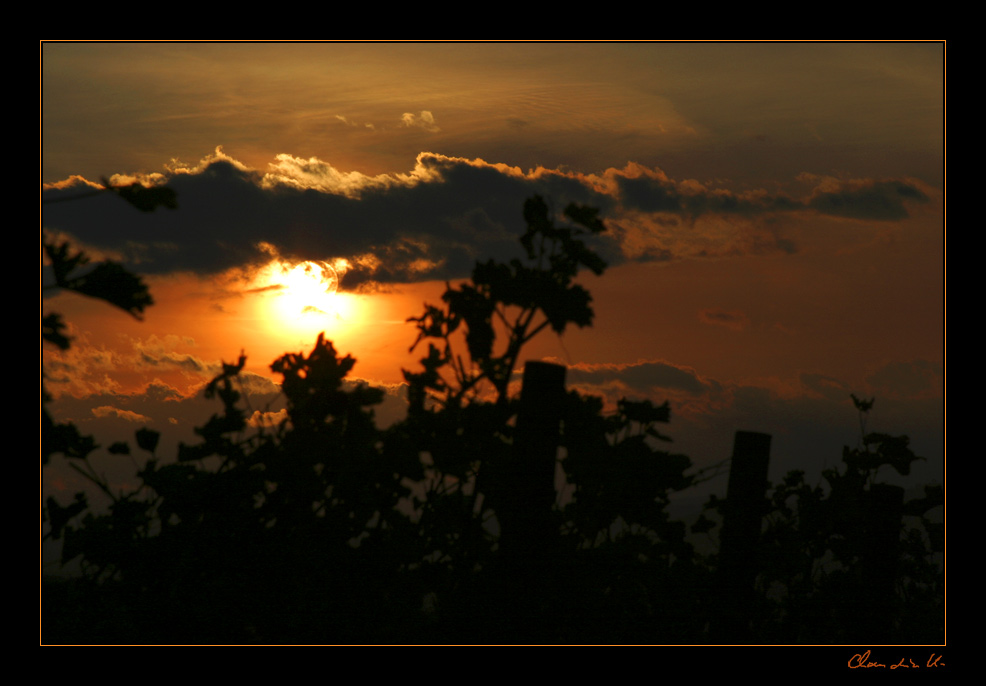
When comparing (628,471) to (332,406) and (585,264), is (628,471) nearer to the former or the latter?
(585,264)

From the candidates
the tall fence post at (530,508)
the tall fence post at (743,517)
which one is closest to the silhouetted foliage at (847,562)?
the tall fence post at (743,517)

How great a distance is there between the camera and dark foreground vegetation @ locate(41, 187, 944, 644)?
148 inches

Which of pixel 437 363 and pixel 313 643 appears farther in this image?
pixel 437 363

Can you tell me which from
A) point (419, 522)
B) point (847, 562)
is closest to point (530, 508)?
point (419, 522)

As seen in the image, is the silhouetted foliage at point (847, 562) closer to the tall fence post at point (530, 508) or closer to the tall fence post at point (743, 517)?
the tall fence post at point (743, 517)

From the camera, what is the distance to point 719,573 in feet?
14.9

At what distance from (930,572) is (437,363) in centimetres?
478

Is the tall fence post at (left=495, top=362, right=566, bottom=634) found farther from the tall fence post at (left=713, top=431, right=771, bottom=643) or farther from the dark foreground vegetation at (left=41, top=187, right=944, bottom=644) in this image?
the tall fence post at (left=713, top=431, right=771, bottom=643)

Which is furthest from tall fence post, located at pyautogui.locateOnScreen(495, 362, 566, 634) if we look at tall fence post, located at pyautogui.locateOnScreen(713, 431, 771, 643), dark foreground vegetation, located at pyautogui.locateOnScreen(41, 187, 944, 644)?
tall fence post, located at pyautogui.locateOnScreen(713, 431, 771, 643)

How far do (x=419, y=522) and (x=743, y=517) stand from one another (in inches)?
81.0

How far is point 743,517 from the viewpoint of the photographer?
462 cm

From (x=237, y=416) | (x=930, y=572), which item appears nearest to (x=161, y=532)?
(x=237, y=416)

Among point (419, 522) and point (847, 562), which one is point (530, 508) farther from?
point (847, 562)

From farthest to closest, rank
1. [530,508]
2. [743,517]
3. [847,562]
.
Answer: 1. [847,562]
2. [743,517]
3. [530,508]
